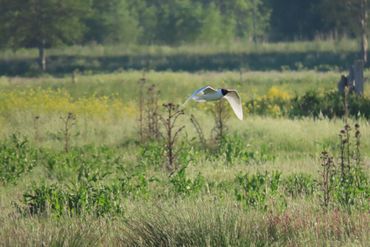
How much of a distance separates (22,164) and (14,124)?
22.2 feet

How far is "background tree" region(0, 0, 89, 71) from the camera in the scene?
51719mm

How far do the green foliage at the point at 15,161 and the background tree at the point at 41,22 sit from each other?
37792mm

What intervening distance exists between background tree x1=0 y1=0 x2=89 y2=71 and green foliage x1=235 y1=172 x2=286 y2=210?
41698 millimetres

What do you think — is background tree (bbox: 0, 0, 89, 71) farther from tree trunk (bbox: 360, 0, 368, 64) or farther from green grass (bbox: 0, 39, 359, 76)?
tree trunk (bbox: 360, 0, 368, 64)

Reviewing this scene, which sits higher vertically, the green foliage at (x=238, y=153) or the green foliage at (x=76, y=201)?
the green foliage at (x=76, y=201)

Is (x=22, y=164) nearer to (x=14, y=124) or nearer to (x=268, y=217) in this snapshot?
(x=268, y=217)

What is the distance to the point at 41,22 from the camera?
171ft

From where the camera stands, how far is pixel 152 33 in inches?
2753

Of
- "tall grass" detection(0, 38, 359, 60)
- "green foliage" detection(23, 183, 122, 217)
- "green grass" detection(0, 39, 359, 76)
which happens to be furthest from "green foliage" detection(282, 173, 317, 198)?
"tall grass" detection(0, 38, 359, 60)

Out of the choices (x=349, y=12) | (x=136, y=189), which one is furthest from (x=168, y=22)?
(x=136, y=189)

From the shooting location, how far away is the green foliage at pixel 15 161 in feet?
41.2

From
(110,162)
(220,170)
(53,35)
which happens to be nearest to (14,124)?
(110,162)

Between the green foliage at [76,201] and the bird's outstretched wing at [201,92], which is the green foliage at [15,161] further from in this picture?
the bird's outstretched wing at [201,92]

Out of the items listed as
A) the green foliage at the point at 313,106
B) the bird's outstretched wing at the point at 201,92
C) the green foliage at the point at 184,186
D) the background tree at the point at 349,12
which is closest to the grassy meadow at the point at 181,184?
the green foliage at the point at 184,186
